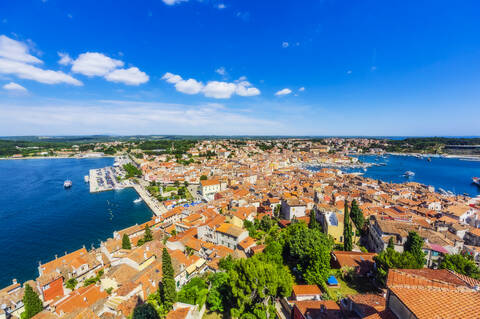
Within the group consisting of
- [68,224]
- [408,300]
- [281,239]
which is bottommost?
[68,224]

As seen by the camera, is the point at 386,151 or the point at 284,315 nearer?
the point at 284,315

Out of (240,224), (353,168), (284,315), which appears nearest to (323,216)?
(240,224)

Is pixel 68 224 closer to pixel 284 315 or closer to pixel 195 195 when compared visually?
pixel 195 195

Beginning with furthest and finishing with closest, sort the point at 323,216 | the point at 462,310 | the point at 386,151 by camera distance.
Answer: the point at 386,151 → the point at 323,216 → the point at 462,310

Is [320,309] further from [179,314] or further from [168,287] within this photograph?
[168,287]

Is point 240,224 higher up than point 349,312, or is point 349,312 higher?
point 349,312

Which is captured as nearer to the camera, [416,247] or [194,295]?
[194,295]

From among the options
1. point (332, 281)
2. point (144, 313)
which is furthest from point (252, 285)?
point (332, 281)
